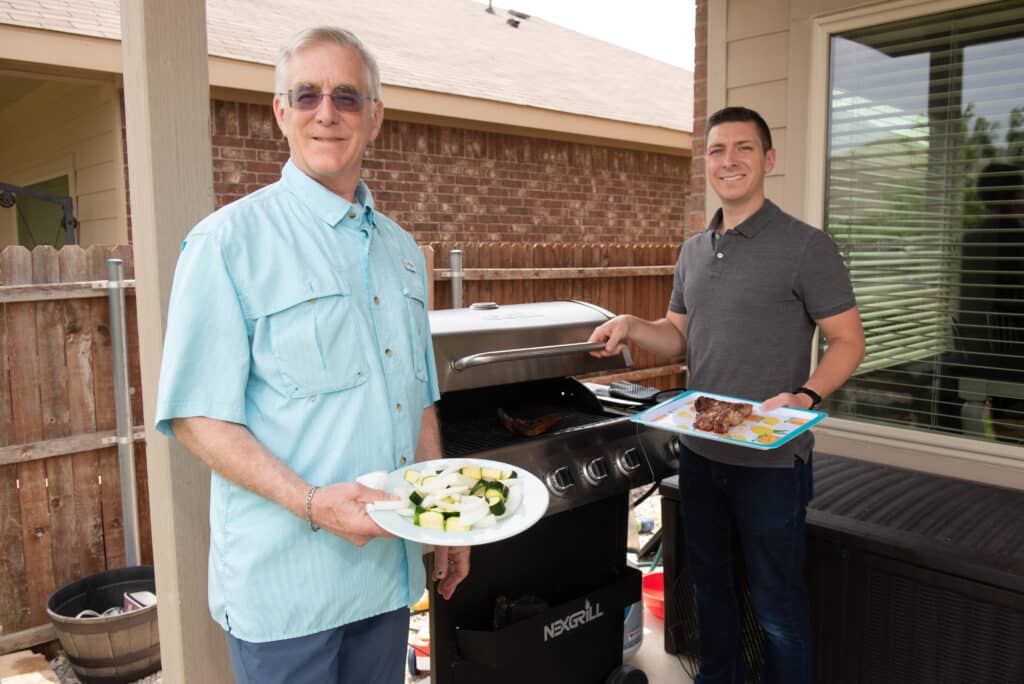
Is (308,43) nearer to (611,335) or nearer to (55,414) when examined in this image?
(611,335)

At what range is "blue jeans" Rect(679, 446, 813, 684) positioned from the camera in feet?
7.50

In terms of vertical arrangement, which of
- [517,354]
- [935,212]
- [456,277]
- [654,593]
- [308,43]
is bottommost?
[654,593]

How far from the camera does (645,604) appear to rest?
386cm

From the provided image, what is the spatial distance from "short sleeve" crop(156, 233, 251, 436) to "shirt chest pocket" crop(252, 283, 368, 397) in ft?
0.21

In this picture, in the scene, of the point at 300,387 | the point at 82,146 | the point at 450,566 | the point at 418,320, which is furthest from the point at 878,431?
the point at 82,146

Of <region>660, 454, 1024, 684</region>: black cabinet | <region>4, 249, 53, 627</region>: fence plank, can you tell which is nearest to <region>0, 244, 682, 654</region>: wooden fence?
<region>4, 249, 53, 627</region>: fence plank

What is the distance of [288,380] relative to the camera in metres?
1.41

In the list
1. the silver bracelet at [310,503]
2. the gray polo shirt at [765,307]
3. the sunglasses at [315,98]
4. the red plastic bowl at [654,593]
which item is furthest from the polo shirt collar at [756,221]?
the red plastic bowl at [654,593]

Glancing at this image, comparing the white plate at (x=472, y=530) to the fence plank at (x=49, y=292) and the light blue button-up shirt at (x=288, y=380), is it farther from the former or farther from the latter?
the fence plank at (x=49, y=292)

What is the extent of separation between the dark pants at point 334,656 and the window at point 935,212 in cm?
286

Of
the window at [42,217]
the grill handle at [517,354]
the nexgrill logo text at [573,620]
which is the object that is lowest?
the nexgrill logo text at [573,620]

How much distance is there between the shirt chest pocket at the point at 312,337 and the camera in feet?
4.59

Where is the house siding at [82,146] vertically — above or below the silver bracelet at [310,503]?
above

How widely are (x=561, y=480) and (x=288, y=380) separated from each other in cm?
112
